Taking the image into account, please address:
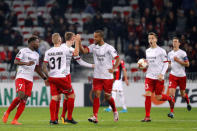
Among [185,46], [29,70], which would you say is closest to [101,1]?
[185,46]

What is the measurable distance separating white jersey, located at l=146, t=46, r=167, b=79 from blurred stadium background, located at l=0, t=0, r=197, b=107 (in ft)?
21.5

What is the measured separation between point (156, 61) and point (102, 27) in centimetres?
1015

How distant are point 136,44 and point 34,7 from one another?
300 inches

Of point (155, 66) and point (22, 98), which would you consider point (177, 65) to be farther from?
point (22, 98)

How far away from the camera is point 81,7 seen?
90.8 ft

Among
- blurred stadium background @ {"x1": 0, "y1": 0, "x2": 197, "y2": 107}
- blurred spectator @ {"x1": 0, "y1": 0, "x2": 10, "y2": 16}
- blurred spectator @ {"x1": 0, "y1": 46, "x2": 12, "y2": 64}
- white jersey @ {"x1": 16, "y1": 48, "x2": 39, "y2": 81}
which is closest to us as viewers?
white jersey @ {"x1": 16, "y1": 48, "x2": 39, "y2": 81}

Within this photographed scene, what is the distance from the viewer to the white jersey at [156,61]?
1438cm

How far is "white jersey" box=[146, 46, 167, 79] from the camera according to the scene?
1438 cm

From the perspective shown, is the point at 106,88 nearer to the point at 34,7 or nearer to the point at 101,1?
the point at 101,1

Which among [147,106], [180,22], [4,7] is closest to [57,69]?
[147,106]

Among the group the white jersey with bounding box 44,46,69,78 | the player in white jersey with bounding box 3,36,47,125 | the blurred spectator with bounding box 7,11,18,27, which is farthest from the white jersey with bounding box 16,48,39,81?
the blurred spectator with bounding box 7,11,18,27

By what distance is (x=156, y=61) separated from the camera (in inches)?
569

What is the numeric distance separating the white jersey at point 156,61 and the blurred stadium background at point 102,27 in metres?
6.56

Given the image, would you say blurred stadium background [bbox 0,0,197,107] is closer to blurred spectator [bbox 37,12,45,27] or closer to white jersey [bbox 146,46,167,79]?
blurred spectator [bbox 37,12,45,27]
